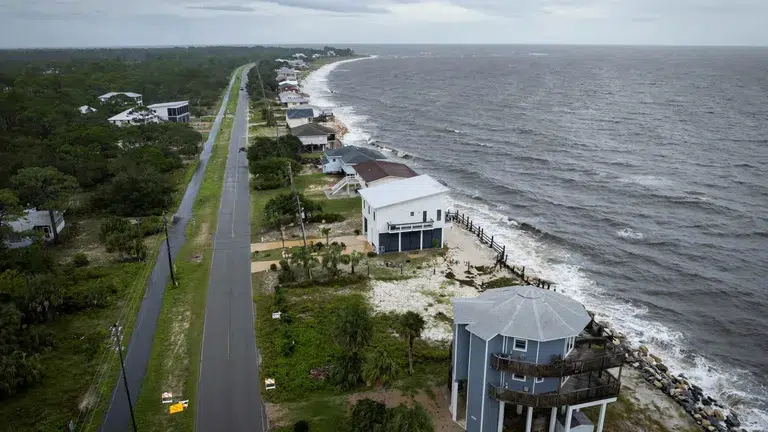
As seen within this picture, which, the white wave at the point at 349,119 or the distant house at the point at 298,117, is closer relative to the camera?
the white wave at the point at 349,119

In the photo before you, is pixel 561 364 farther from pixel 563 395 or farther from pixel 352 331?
pixel 352 331

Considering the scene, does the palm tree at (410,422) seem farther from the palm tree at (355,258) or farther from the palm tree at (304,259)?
the palm tree at (355,258)

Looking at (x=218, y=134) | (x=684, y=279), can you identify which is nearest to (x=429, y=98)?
(x=218, y=134)

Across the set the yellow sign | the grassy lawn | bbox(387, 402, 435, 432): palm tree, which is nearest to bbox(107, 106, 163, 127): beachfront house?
the grassy lawn

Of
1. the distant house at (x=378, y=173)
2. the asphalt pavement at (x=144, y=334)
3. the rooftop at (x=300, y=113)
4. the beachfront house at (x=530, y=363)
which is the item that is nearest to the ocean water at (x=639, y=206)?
the distant house at (x=378, y=173)

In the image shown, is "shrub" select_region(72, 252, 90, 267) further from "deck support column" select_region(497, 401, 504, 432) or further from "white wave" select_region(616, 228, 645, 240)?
"white wave" select_region(616, 228, 645, 240)
